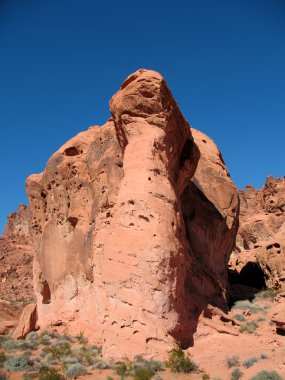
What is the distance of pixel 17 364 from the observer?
9477mm

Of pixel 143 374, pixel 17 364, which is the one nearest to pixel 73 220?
pixel 17 364

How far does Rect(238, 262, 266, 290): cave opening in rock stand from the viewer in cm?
2344

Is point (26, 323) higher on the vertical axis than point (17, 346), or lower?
higher

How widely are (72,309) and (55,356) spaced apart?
4748 mm

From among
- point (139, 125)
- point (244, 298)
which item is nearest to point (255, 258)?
point (244, 298)

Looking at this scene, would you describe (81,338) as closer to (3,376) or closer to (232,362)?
(3,376)

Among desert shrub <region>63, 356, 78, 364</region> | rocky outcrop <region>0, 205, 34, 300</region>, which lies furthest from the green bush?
rocky outcrop <region>0, 205, 34, 300</region>

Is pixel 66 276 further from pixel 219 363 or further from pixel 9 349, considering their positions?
pixel 219 363

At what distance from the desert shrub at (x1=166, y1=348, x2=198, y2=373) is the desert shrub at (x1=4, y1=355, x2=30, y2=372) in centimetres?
361

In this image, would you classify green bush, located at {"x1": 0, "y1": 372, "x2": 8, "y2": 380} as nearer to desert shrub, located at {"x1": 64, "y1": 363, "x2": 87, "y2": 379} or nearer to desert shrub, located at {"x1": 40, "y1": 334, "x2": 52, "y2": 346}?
desert shrub, located at {"x1": 64, "y1": 363, "x2": 87, "y2": 379}

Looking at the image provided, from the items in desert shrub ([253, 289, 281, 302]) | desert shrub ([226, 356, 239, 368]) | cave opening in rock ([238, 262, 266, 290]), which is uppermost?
cave opening in rock ([238, 262, 266, 290])

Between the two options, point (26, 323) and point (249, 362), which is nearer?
point (249, 362)

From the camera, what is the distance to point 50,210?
60.7 feet

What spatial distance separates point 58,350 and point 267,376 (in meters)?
6.13
